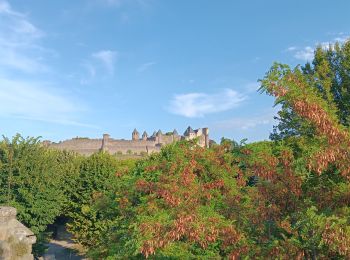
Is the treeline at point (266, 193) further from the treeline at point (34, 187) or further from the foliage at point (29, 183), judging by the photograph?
the foliage at point (29, 183)

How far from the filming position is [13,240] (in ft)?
57.5

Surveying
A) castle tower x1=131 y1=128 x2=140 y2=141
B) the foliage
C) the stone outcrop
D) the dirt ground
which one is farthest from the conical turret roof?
the stone outcrop

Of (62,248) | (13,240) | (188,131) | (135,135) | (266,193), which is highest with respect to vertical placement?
(188,131)

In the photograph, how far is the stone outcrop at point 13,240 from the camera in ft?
56.5

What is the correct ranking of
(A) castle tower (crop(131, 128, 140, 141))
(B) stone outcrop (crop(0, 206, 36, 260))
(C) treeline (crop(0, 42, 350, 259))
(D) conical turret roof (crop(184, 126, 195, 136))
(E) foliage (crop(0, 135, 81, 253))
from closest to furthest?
1. (C) treeline (crop(0, 42, 350, 259))
2. (B) stone outcrop (crop(0, 206, 36, 260))
3. (E) foliage (crop(0, 135, 81, 253))
4. (D) conical turret roof (crop(184, 126, 195, 136))
5. (A) castle tower (crop(131, 128, 140, 141))

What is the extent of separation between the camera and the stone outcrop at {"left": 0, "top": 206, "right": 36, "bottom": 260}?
1723 cm

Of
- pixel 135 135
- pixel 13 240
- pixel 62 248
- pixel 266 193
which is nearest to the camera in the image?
pixel 266 193

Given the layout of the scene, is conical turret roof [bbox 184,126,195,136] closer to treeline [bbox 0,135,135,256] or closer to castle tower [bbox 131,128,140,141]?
castle tower [bbox 131,128,140,141]

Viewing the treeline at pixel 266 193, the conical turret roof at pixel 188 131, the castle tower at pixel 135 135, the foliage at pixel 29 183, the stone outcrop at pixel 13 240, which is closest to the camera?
the treeline at pixel 266 193

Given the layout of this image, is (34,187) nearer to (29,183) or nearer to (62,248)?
(29,183)

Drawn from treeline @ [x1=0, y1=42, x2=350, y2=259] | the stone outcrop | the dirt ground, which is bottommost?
the dirt ground

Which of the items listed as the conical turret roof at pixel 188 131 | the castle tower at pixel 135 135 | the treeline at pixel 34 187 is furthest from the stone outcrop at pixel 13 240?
the castle tower at pixel 135 135

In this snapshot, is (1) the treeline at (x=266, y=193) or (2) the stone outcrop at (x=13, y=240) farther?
(2) the stone outcrop at (x=13, y=240)

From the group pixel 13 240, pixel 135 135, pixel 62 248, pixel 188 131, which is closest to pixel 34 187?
pixel 13 240
